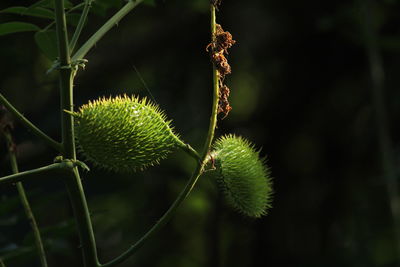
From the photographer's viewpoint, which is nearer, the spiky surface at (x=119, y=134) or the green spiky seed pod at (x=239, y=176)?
the spiky surface at (x=119, y=134)

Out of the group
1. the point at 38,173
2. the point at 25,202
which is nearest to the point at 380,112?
the point at 25,202

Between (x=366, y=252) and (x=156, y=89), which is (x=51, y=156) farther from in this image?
(x=366, y=252)

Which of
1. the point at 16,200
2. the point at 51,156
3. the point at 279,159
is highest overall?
the point at 279,159

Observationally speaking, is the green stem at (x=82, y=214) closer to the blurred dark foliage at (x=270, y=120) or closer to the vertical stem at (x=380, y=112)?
the vertical stem at (x=380, y=112)

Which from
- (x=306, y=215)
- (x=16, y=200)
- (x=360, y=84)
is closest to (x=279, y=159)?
(x=306, y=215)

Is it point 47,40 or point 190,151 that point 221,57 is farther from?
point 47,40

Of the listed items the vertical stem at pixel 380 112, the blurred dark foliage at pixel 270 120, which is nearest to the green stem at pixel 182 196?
the vertical stem at pixel 380 112

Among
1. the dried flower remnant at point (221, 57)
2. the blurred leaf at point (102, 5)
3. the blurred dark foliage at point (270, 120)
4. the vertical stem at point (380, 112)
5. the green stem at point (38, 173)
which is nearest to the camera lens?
the green stem at point (38, 173)
